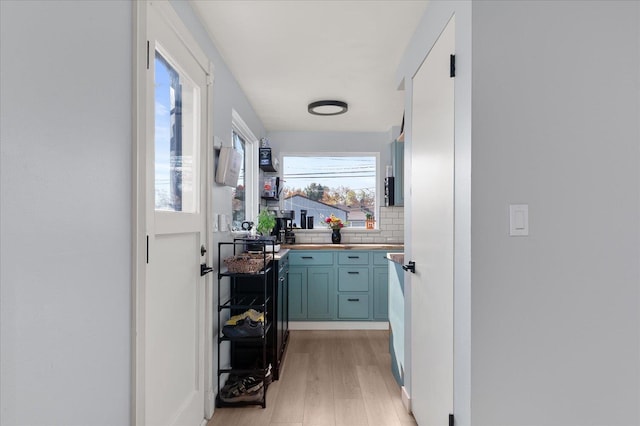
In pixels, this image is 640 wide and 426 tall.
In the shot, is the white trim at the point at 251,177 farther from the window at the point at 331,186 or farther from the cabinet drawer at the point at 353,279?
the cabinet drawer at the point at 353,279

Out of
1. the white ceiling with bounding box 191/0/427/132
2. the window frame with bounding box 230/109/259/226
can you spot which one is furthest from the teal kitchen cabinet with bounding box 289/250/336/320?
the white ceiling with bounding box 191/0/427/132

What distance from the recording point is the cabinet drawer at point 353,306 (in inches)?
177

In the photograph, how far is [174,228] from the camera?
1.91 metres

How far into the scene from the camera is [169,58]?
6.16ft

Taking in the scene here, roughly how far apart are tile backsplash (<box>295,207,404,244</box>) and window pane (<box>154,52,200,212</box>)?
9.84 ft
